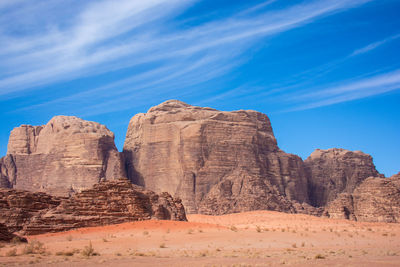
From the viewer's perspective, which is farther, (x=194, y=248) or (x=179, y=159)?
(x=179, y=159)

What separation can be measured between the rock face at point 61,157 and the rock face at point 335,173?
27.6 m

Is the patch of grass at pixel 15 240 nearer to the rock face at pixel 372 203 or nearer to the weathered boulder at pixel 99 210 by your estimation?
the weathered boulder at pixel 99 210

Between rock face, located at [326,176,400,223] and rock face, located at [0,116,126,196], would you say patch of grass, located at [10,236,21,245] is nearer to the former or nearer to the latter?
rock face, located at [326,176,400,223]

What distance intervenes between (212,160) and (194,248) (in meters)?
39.1

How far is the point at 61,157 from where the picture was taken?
6262 cm

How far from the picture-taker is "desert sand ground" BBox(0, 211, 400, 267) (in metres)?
17.0

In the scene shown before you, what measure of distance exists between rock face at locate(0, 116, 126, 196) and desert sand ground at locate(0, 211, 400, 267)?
31288 mm

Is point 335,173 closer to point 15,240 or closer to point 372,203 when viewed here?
point 372,203

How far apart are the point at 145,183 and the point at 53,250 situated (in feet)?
142

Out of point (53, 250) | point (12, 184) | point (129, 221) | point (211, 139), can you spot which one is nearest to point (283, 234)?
point (129, 221)

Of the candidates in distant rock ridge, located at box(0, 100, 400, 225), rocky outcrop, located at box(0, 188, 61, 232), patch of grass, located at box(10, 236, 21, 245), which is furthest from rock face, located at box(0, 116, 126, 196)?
patch of grass, located at box(10, 236, 21, 245)

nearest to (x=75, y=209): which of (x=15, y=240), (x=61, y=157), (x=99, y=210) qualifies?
(x=99, y=210)

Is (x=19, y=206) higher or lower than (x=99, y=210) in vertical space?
higher

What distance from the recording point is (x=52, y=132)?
2576 inches
